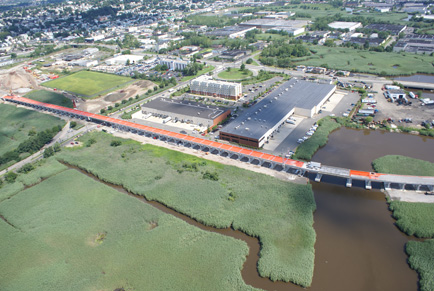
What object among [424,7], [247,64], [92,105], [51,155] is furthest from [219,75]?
[424,7]

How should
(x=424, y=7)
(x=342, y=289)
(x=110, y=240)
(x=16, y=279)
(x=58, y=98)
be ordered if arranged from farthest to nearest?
(x=424, y=7) < (x=58, y=98) < (x=110, y=240) < (x=16, y=279) < (x=342, y=289)

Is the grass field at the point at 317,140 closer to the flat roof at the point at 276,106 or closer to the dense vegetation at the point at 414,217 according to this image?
the flat roof at the point at 276,106

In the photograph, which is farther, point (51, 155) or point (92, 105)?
point (92, 105)

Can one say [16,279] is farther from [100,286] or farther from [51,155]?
[51,155]

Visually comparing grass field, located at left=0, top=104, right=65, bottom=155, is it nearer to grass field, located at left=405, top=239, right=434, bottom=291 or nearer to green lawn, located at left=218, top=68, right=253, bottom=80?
green lawn, located at left=218, top=68, right=253, bottom=80

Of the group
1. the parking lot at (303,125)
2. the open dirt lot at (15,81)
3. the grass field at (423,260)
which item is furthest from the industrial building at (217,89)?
the open dirt lot at (15,81)

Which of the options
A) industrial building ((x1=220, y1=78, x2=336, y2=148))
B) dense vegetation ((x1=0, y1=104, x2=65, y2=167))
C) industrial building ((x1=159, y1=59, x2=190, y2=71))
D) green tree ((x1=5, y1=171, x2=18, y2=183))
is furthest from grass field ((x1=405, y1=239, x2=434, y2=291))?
industrial building ((x1=159, y1=59, x2=190, y2=71))
